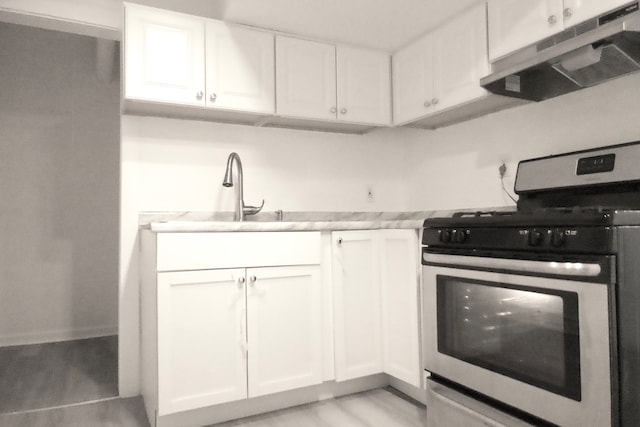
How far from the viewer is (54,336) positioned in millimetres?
3523

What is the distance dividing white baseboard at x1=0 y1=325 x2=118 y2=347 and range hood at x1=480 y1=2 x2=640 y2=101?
3.40 m

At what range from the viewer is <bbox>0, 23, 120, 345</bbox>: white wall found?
11.3 ft

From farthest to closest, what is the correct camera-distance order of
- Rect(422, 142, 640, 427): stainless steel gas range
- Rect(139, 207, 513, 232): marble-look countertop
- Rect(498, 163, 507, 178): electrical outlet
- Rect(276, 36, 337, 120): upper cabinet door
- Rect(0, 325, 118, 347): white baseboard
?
Rect(0, 325, 118, 347): white baseboard < Rect(276, 36, 337, 120): upper cabinet door < Rect(498, 163, 507, 178): electrical outlet < Rect(139, 207, 513, 232): marble-look countertop < Rect(422, 142, 640, 427): stainless steel gas range

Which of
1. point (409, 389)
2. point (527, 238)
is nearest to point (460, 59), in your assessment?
point (527, 238)

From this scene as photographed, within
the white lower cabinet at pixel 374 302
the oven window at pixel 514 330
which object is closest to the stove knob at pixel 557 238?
the oven window at pixel 514 330

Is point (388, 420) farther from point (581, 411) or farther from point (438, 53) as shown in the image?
point (438, 53)

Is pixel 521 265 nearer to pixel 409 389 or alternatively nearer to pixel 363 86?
pixel 409 389

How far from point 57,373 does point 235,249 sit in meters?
1.64

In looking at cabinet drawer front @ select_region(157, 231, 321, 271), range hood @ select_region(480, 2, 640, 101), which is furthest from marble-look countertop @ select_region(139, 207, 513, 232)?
range hood @ select_region(480, 2, 640, 101)

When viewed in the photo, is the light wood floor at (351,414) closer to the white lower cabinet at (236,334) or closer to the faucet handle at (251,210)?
A: the white lower cabinet at (236,334)

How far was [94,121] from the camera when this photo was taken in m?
3.70

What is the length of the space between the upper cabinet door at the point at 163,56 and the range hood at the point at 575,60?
1.38 metres

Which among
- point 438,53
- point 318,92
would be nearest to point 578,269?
point 438,53

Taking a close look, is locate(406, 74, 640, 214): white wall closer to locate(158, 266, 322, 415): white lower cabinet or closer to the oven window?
the oven window
